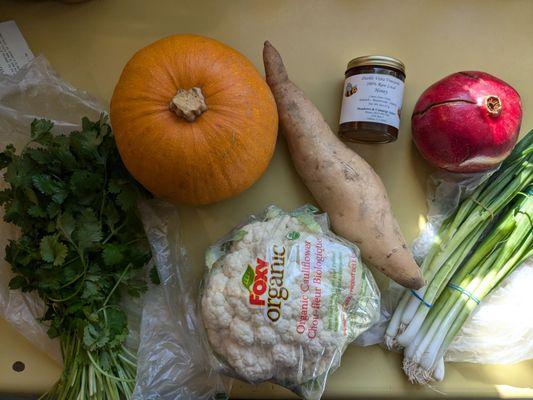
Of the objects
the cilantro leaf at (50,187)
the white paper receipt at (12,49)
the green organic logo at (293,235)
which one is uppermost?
the white paper receipt at (12,49)

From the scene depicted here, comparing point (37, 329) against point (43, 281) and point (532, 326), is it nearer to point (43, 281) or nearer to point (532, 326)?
point (43, 281)

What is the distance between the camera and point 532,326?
0.91 m

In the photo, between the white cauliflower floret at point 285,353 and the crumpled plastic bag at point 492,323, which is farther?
the crumpled plastic bag at point 492,323

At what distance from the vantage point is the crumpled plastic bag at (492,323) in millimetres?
Answer: 914

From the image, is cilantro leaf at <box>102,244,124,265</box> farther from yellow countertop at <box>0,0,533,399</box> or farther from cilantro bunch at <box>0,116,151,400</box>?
yellow countertop at <box>0,0,533,399</box>

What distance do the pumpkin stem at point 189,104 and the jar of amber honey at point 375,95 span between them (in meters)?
0.29

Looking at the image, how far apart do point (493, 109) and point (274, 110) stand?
0.37 m

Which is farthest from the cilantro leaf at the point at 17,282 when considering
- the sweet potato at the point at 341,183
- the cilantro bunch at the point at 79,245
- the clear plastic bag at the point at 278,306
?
the sweet potato at the point at 341,183

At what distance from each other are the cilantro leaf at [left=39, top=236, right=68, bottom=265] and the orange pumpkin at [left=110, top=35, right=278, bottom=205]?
0.16 m

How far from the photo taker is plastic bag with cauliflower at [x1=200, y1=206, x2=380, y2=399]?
790 mm

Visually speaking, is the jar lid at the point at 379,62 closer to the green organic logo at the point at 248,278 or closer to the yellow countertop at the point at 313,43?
the yellow countertop at the point at 313,43

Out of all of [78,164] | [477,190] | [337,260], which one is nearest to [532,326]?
[477,190]

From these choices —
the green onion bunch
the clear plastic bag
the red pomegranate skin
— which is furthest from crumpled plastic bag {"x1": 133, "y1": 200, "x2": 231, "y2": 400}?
the red pomegranate skin

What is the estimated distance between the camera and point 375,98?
0.87m
